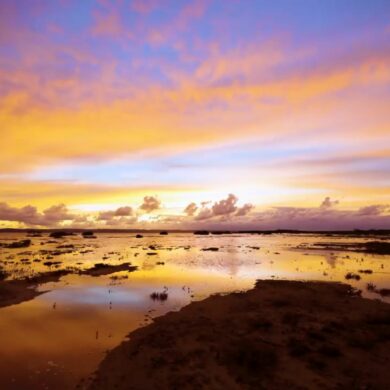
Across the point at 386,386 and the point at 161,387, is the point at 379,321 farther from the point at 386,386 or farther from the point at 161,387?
the point at 161,387

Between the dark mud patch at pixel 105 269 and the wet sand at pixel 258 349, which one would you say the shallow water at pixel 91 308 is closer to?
the dark mud patch at pixel 105 269

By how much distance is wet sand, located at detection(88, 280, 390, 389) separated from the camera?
11477 mm

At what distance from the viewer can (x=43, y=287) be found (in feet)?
94.4

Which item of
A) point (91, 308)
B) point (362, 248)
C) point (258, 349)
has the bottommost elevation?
point (91, 308)

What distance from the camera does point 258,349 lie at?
44.8 ft

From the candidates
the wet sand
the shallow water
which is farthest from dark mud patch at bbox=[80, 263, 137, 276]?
the wet sand

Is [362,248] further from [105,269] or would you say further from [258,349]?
[258,349]

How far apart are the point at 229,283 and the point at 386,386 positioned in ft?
65.0

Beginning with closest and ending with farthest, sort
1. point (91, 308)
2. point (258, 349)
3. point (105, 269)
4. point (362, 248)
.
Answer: point (258, 349), point (91, 308), point (105, 269), point (362, 248)

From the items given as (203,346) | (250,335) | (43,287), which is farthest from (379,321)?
(43,287)

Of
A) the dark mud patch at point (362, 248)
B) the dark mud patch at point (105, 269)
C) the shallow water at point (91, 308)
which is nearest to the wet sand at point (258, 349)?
the shallow water at point (91, 308)

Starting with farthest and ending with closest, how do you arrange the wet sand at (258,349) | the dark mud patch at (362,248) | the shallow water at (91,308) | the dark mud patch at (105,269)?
the dark mud patch at (362,248), the dark mud patch at (105,269), the shallow water at (91,308), the wet sand at (258,349)

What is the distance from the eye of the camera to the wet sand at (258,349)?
11.5 meters

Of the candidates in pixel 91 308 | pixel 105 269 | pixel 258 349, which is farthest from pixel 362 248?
pixel 258 349
